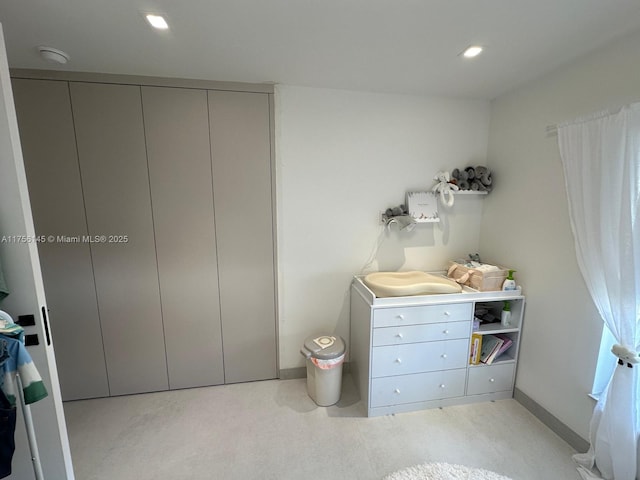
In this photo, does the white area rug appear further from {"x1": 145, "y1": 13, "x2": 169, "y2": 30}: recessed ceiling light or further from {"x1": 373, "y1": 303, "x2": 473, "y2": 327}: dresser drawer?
{"x1": 145, "y1": 13, "x2": 169, "y2": 30}: recessed ceiling light

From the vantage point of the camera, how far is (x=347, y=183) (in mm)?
2305

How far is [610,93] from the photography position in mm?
1504

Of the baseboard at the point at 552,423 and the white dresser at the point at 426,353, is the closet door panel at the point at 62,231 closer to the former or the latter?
the white dresser at the point at 426,353

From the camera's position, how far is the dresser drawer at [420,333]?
195 cm

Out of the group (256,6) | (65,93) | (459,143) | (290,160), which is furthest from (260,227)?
(459,143)

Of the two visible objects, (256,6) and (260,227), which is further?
(260,227)

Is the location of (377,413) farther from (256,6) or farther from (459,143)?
(256,6)

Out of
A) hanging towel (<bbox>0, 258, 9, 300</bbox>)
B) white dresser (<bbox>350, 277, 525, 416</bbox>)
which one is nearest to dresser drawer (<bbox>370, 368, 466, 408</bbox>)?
white dresser (<bbox>350, 277, 525, 416</bbox>)

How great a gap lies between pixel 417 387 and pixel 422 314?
0.58 meters

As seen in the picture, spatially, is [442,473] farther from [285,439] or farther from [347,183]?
[347,183]

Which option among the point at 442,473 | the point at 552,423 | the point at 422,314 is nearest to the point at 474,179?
the point at 422,314

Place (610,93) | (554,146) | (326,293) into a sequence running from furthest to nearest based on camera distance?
1. (326,293)
2. (554,146)
3. (610,93)

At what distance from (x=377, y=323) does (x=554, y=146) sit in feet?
5.55

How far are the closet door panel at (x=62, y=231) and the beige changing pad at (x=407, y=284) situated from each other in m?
2.18
